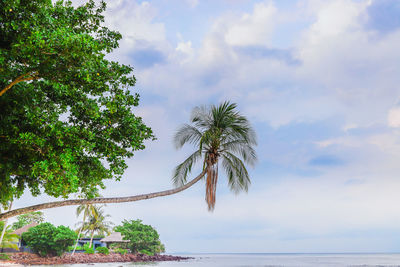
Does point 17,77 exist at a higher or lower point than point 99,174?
higher

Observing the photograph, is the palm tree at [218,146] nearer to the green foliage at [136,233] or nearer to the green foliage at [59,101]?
the green foliage at [59,101]

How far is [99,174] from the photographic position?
1009 centimetres

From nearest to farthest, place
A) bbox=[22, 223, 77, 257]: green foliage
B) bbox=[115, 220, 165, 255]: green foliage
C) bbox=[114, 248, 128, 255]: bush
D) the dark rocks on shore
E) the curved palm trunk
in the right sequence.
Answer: the curved palm trunk < the dark rocks on shore < bbox=[22, 223, 77, 257]: green foliage < bbox=[115, 220, 165, 255]: green foliage < bbox=[114, 248, 128, 255]: bush

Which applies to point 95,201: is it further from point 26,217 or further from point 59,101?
point 26,217

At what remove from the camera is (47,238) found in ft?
129

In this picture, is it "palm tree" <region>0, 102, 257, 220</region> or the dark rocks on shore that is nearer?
"palm tree" <region>0, 102, 257, 220</region>

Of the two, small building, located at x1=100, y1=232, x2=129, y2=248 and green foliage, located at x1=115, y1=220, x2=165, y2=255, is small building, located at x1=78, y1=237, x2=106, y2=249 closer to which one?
small building, located at x1=100, y1=232, x2=129, y2=248

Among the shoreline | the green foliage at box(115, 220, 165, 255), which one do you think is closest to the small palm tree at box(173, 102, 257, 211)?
the shoreline

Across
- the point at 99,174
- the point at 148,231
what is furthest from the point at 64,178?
the point at 148,231

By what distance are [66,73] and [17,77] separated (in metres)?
1.45

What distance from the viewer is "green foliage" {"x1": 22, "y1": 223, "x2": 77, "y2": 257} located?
39.0 m

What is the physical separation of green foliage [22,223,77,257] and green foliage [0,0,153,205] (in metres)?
31.0

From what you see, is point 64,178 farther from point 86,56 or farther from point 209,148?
point 209,148

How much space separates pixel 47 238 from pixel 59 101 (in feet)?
115
